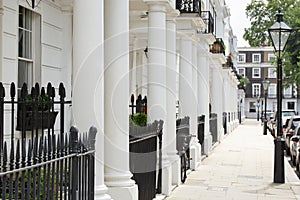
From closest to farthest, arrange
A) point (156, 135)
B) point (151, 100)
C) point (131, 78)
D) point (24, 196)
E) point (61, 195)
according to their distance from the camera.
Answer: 1. point (24, 196)
2. point (61, 195)
3. point (156, 135)
4. point (151, 100)
5. point (131, 78)

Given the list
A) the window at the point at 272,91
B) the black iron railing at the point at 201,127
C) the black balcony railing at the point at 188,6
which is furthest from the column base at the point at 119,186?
the window at the point at 272,91

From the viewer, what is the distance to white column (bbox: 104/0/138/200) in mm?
7900

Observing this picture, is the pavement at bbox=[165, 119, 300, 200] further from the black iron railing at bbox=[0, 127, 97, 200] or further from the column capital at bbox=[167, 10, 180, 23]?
the black iron railing at bbox=[0, 127, 97, 200]

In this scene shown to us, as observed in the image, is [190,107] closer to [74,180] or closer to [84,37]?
[84,37]

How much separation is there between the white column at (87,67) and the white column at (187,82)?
9408mm

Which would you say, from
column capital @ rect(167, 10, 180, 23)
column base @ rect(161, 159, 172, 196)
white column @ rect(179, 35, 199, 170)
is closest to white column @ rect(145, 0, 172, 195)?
column base @ rect(161, 159, 172, 196)

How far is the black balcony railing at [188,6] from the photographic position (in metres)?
16.3

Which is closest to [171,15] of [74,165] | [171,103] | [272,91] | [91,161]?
[171,103]

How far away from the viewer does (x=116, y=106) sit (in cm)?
800

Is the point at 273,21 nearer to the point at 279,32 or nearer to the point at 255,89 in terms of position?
the point at 279,32

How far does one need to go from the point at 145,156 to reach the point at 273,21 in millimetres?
37084

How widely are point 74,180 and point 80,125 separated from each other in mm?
1596

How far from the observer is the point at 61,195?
15.8 ft

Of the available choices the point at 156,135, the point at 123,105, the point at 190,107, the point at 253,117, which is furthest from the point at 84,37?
the point at 253,117
